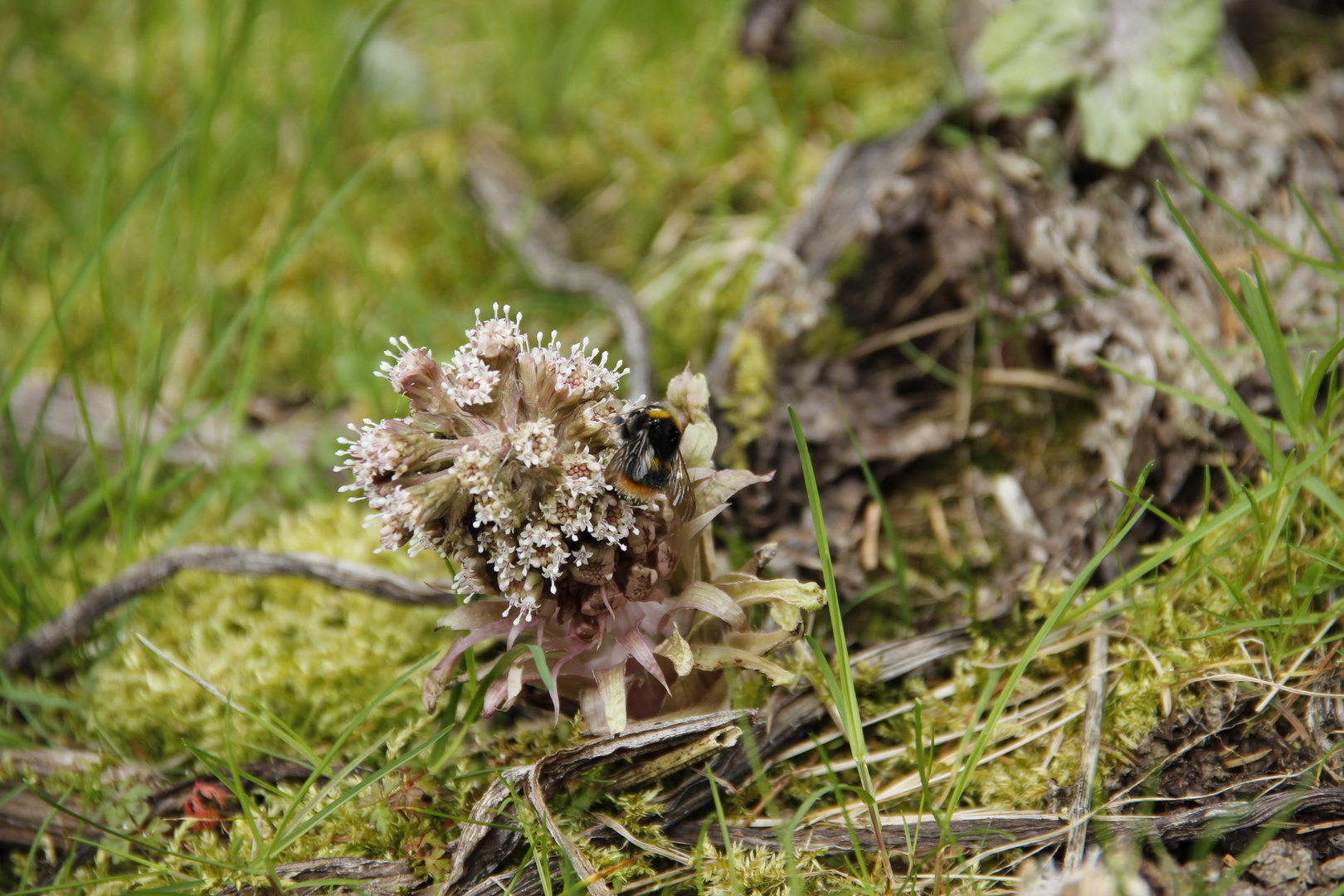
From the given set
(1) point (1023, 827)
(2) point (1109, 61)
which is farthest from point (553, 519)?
(2) point (1109, 61)

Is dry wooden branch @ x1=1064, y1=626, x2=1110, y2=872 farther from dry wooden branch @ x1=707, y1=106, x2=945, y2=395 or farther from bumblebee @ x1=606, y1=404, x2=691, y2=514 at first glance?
dry wooden branch @ x1=707, y1=106, x2=945, y2=395

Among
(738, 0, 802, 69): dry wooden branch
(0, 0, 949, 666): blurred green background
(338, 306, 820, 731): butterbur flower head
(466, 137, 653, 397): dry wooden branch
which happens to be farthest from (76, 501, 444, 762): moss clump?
(738, 0, 802, 69): dry wooden branch

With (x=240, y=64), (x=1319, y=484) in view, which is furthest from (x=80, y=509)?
(x=1319, y=484)

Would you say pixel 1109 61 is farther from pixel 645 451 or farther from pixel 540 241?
pixel 645 451

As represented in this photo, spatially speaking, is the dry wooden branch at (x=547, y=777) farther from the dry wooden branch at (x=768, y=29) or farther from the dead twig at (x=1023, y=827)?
the dry wooden branch at (x=768, y=29)

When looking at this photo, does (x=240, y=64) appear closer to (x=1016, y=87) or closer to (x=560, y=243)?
(x=560, y=243)

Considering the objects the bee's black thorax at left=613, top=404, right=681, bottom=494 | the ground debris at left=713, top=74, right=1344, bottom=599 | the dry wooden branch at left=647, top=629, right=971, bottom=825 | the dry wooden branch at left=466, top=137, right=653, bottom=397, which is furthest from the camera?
the dry wooden branch at left=466, top=137, right=653, bottom=397

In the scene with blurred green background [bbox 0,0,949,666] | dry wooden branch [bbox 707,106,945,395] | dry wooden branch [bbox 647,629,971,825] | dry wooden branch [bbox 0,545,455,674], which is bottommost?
dry wooden branch [bbox 647,629,971,825]
